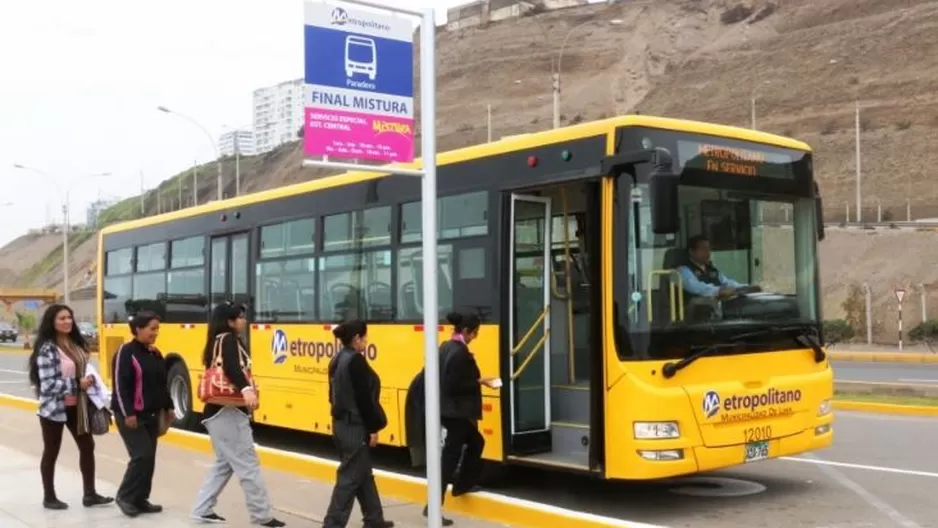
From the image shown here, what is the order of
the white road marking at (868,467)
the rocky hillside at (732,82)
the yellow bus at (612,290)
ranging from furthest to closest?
the rocky hillside at (732,82) → the white road marking at (868,467) → the yellow bus at (612,290)

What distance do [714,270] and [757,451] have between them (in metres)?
1.52

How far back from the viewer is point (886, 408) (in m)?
15.0

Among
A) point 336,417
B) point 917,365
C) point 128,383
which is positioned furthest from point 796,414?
point 917,365

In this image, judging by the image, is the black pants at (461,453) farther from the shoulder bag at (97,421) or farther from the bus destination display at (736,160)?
the shoulder bag at (97,421)

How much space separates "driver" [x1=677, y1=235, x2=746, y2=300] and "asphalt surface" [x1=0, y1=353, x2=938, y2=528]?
1.83 m

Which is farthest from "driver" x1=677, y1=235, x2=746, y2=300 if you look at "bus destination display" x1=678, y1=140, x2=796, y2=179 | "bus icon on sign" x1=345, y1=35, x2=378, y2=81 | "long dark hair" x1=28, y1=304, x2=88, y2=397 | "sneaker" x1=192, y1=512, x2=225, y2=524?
"long dark hair" x1=28, y1=304, x2=88, y2=397

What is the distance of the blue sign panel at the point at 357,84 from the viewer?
6.14 metres

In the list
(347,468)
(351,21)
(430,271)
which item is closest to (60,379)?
(347,468)

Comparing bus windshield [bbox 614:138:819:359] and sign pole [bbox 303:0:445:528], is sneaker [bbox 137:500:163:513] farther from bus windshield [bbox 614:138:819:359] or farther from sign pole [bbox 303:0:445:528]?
bus windshield [bbox 614:138:819:359]

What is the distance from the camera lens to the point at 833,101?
81.8m

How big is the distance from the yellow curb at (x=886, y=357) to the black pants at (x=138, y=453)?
26582 millimetres

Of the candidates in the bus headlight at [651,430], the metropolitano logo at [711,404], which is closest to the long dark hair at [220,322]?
the bus headlight at [651,430]

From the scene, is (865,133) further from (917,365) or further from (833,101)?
(917,365)

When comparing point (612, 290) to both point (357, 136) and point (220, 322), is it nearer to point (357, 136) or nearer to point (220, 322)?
point (357, 136)
